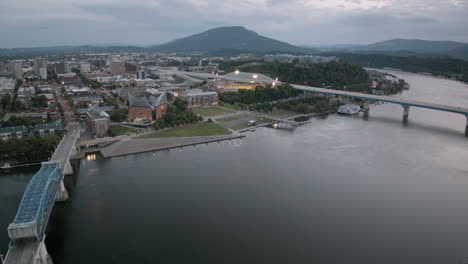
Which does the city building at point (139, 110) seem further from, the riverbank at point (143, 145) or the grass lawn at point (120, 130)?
the riverbank at point (143, 145)

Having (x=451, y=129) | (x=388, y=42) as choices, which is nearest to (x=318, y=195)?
(x=451, y=129)

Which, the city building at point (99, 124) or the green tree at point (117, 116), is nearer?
the city building at point (99, 124)

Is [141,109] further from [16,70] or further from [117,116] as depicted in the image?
[16,70]

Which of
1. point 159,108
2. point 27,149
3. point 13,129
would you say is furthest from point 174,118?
point 13,129

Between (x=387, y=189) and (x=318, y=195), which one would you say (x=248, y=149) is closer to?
(x=318, y=195)

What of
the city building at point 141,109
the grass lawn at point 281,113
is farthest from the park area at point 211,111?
the city building at point 141,109

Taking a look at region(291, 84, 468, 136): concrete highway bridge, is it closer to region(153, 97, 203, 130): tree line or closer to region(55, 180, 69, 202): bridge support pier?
region(153, 97, 203, 130): tree line

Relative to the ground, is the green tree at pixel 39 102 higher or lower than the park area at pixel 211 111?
higher
